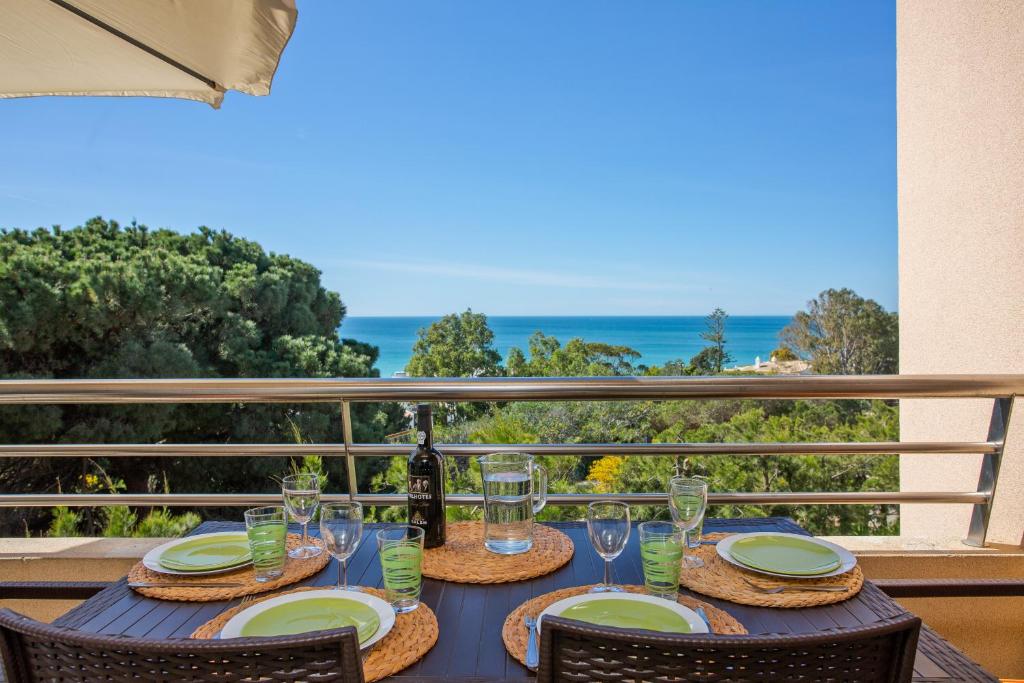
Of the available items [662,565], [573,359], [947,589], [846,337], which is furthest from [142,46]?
[846,337]

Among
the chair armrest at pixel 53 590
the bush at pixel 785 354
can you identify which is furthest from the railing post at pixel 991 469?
the bush at pixel 785 354

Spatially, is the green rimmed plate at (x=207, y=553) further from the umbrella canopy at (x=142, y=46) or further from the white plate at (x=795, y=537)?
the umbrella canopy at (x=142, y=46)

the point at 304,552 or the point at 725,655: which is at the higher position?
the point at 725,655

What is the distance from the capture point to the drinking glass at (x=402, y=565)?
1.08 m

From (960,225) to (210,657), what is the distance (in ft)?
9.06

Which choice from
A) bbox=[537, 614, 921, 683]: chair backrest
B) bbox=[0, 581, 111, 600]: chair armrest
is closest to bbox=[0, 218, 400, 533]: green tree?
bbox=[0, 581, 111, 600]: chair armrest

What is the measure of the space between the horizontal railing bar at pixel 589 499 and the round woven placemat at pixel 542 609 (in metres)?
0.64

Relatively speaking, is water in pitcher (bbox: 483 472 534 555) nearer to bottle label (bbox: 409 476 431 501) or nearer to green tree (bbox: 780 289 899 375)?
bottle label (bbox: 409 476 431 501)

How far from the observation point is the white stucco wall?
217 cm

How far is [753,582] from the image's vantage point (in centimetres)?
119

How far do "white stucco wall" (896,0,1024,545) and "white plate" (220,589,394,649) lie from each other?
205 cm

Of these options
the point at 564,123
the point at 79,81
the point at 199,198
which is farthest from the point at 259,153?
the point at 79,81

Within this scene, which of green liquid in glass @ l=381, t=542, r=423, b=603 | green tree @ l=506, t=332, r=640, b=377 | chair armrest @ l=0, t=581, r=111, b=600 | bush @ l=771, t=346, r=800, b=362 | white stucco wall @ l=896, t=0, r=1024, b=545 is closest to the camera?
green liquid in glass @ l=381, t=542, r=423, b=603

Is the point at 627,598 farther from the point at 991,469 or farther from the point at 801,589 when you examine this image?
the point at 991,469
